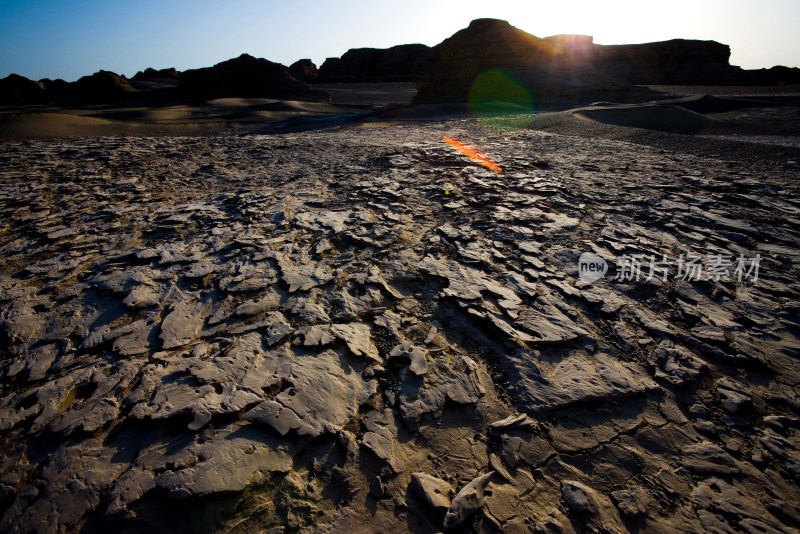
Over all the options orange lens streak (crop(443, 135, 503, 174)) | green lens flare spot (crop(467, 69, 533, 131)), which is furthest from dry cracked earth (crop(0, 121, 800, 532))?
green lens flare spot (crop(467, 69, 533, 131))

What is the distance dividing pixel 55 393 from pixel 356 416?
1.50 metres

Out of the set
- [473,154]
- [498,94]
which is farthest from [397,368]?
[498,94]

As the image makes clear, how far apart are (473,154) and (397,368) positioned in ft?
17.0

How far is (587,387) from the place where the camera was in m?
1.80

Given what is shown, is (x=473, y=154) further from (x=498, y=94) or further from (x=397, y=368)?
(x=498, y=94)

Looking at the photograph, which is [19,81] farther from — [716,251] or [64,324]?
[716,251]

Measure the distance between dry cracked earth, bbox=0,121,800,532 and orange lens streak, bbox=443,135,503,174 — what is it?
5.47 ft

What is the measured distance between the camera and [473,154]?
6234 millimetres

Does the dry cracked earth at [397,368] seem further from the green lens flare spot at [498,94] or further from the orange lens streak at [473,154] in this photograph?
the green lens flare spot at [498,94]

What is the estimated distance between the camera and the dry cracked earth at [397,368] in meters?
1.33

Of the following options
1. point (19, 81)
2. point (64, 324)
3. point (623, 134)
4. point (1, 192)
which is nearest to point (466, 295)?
point (64, 324)

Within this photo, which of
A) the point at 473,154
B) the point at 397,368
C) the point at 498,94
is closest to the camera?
the point at 397,368

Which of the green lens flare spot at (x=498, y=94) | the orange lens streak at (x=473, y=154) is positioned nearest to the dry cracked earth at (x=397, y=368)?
the orange lens streak at (x=473, y=154)

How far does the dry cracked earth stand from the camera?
133 centimetres
